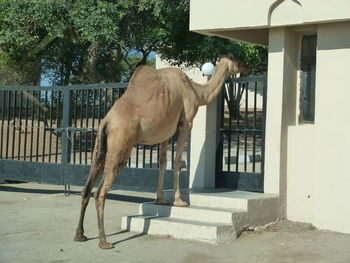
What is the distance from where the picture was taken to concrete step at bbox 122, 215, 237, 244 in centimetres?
755

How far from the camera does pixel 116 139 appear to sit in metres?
7.50

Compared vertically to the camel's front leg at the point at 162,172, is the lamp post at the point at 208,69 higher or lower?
higher

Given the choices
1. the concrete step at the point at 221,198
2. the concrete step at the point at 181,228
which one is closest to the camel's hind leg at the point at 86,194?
the concrete step at the point at 181,228

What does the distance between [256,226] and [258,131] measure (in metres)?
1.72

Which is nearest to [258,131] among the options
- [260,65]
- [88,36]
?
[88,36]

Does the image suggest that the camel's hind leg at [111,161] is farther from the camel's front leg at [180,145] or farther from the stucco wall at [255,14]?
the stucco wall at [255,14]

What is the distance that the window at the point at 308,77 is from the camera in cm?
887

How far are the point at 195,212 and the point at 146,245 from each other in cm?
95

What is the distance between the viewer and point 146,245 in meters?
7.55

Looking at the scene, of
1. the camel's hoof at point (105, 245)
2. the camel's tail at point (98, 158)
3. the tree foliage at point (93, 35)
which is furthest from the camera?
the tree foliage at point (93, 35)

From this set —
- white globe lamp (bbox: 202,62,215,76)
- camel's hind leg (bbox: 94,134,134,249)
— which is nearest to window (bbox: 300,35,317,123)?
white globe lamp (bbox: 202,62,215,76)

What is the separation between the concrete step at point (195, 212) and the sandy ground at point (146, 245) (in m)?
0.35

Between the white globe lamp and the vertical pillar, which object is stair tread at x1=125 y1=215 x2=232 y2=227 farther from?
the white globe lamp

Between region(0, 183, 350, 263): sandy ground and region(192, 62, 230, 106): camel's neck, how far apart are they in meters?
2.14
